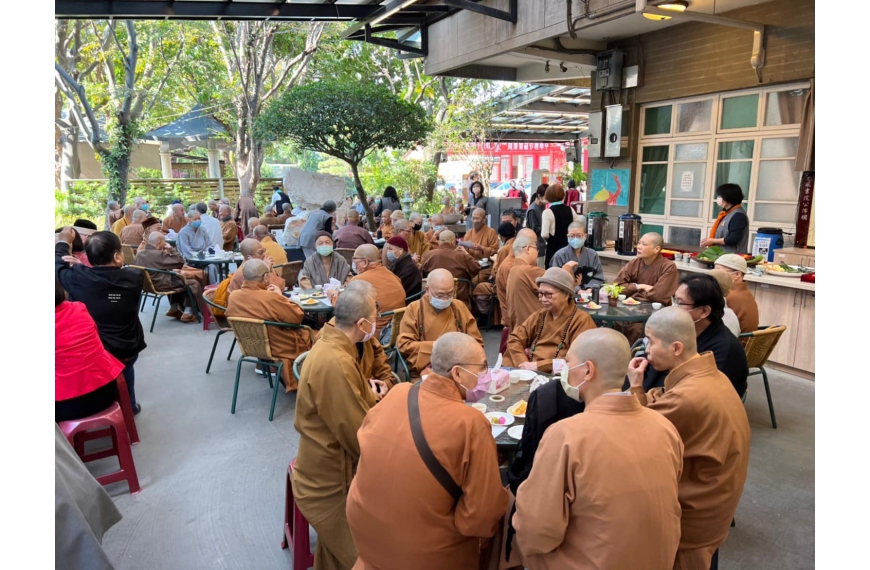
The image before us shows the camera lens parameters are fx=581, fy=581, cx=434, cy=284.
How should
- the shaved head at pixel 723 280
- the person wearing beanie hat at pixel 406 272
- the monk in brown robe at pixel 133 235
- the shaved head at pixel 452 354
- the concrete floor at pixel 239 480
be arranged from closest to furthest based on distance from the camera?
the shaved head at pixel 452 354, the concrete floor at pixel 239 480, the shaved head at pixel 723 280, the person wearing beanie hat at pixel 406 272, the monk in brown robe at pixel 133 235

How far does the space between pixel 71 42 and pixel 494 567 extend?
1864cm

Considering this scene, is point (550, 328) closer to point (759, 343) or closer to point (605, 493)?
point (759, 343)

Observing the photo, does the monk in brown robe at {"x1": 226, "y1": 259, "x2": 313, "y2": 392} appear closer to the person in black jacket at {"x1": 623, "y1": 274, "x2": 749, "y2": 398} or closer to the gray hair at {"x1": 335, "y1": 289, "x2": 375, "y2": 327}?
the gray hair at {"x1": 335, "y1": 289, "x2": 375, "y2": 327}

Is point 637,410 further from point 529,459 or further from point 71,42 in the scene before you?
point 71,42

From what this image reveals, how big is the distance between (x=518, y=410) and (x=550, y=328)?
132cm

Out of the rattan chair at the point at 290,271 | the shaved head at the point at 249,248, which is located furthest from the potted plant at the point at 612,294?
the rattan chair at the point at 290,271

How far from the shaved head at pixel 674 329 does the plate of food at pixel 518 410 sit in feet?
2.82

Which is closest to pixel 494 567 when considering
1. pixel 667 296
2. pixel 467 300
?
pixel 667 296

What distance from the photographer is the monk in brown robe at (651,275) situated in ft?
20.2

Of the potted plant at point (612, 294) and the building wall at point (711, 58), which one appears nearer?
the potted plant at point (612, 294)

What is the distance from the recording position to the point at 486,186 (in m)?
21.5

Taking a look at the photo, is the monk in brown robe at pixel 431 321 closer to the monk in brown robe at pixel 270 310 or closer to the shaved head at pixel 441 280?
the shaved head at pixel 441 280

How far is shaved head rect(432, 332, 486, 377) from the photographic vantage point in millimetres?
2471

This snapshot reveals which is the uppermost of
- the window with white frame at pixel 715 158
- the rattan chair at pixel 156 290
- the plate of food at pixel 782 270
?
the window with white frame at pixel 715 158
